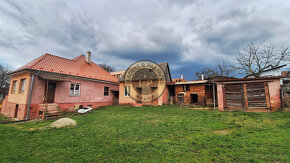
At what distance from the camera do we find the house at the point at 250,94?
31.7 ft

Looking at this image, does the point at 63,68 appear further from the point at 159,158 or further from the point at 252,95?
the point at 252,95

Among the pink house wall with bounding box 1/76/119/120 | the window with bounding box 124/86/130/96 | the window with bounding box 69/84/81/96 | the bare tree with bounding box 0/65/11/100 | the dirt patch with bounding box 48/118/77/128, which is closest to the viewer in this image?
Answer: the dirt patch with bounding box 48/118/77/128

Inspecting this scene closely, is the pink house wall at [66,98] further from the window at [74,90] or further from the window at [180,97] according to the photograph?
the window at [180,97]

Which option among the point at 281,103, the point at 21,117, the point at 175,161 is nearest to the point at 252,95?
the point at 281,103

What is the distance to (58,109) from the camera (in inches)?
424

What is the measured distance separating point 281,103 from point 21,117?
20359 millimetres

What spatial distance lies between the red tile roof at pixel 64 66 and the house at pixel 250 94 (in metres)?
13.8

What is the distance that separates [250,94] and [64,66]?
18.2 metres

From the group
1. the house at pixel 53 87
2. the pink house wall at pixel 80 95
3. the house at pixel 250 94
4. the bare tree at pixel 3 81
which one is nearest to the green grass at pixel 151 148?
the house at pixel 53 87

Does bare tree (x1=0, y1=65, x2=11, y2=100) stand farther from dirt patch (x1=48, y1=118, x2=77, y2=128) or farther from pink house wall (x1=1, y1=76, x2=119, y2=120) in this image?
dirt patch (x1=48, y1=118, x2=77, y2=128)

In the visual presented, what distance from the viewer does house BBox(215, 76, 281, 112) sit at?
31.7 feet

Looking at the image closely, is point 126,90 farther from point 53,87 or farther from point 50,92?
point 50,92

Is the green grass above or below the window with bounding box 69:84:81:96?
below

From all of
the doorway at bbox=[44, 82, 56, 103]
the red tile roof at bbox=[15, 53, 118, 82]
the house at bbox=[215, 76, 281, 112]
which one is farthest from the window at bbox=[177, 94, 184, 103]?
the doorway at bbox=[44, 82, 56, 103]
